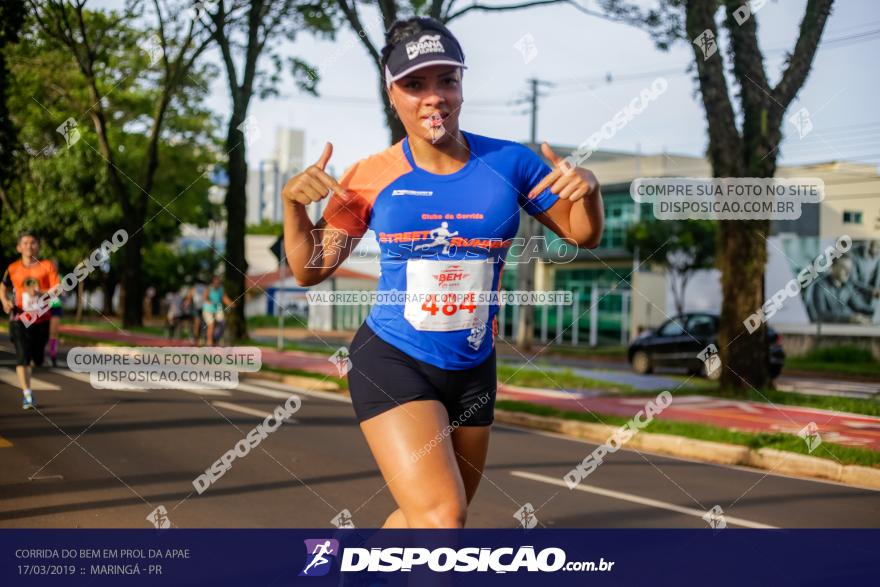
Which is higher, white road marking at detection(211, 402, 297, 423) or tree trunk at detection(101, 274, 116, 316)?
tree trunk at detection(101, 274, 116, 316)

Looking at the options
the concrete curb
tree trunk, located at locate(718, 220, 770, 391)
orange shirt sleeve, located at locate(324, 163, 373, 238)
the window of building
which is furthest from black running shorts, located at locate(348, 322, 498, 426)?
the window of building

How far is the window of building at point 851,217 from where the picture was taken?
33375 millimetres

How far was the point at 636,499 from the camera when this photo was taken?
6953mm

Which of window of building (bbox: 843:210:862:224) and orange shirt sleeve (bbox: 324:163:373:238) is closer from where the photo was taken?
orange shirt sleeve (bbox: 324:163:373:238)

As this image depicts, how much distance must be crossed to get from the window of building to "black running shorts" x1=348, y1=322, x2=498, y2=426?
33.1 metres

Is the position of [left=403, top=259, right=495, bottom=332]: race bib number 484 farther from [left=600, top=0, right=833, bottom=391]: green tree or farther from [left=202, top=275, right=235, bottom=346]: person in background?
[left=202, top=275, right=235, bottom=346]: person in background

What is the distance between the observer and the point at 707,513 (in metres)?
6.52

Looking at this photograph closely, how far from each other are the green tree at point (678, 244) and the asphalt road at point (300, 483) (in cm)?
2503

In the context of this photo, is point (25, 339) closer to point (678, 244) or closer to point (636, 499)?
point (636, 499)

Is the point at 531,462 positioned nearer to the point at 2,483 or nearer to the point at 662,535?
the point at 662,535

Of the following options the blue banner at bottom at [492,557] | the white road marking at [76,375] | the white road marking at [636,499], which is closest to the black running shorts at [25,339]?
the white road marking at [76,375]

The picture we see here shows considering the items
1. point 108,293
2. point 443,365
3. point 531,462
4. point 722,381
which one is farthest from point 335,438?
point 108,293

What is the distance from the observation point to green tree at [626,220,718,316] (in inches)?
→ 1359

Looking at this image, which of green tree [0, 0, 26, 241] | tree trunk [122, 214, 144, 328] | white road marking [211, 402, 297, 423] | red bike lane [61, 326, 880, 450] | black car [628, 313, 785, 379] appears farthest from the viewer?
tree trunk [122, 214, 144, 328]
